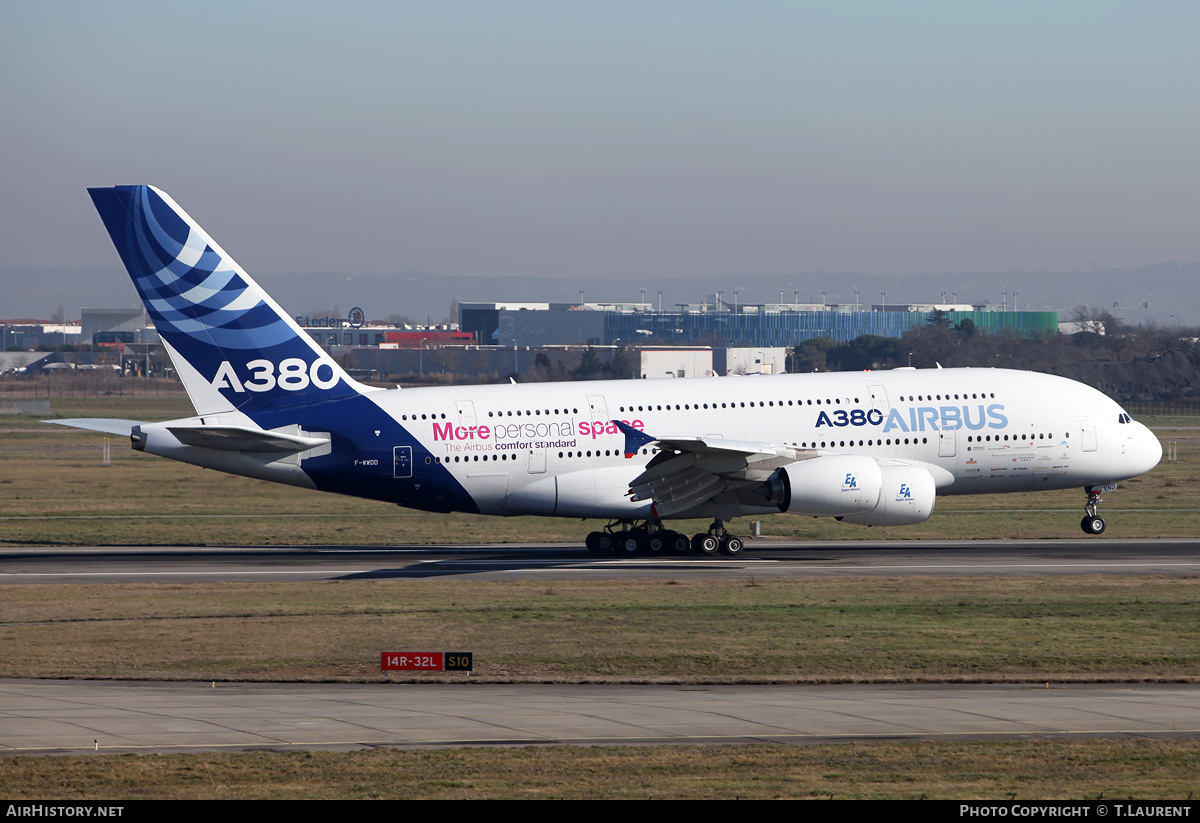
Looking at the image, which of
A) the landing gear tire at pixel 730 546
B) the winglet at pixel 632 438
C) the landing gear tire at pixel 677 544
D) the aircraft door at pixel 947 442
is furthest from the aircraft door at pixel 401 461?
the aircraft door at pixel 947 442

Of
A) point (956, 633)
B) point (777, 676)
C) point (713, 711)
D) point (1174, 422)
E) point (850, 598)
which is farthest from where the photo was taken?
point (1174, 422)

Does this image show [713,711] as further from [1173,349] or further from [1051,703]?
[1173,349]

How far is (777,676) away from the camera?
2367 cm

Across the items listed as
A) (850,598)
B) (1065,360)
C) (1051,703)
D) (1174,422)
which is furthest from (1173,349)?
(1051,703)

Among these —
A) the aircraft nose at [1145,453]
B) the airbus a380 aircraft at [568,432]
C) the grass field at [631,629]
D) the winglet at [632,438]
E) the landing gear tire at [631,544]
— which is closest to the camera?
the grass field at [631,629]

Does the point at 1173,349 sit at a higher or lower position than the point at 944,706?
higher

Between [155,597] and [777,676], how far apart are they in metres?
17.5

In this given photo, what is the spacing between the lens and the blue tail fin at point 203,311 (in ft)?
130

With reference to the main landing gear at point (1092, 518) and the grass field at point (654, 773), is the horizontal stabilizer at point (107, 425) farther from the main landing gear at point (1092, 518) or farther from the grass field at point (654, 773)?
the main landing gear at point (1092, 518)

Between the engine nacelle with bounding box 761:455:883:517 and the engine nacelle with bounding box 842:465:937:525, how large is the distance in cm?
29

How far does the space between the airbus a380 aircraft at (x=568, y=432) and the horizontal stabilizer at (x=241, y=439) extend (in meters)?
0.08

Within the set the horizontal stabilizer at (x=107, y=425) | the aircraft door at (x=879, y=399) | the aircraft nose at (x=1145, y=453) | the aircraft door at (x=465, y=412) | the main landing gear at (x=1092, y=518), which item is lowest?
A: the main landing gear at (x=1092, y=518)
